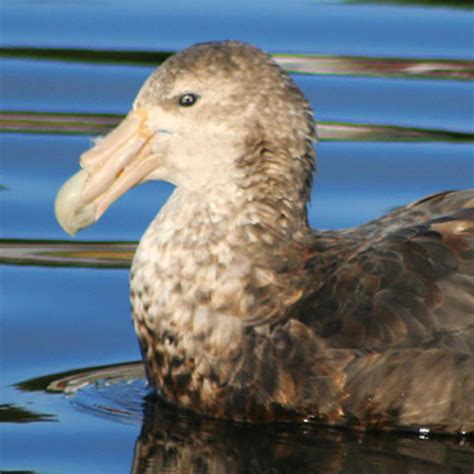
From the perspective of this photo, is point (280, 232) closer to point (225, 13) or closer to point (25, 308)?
point (25, 308)

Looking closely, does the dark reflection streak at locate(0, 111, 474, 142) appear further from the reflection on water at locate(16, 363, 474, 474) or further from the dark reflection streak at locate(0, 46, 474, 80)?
the reflection on water at locate(16, 363, 474, 474)

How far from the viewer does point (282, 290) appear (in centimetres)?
901

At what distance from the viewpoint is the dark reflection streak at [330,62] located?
537 inches

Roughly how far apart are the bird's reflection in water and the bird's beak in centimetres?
87

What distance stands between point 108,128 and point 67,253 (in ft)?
6.32

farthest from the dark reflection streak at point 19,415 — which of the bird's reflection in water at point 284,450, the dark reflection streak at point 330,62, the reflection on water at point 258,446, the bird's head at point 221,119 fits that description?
the dark reflection streak at point 330,62

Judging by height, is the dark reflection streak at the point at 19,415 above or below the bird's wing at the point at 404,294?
below

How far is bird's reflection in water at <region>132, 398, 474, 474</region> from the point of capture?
845 centimetres

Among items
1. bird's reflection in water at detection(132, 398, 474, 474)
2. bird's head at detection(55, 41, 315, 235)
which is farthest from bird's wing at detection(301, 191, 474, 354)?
bird's head at detection(55, 41, 315, 235)

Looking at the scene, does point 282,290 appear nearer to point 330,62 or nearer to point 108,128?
point 108,128

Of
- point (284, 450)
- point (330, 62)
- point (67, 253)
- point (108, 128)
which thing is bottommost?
point (284, 450)

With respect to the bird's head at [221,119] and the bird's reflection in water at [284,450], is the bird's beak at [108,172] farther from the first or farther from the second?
the bird's reflection in water at [284,450]

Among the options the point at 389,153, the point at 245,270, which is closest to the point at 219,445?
the point at 245,270

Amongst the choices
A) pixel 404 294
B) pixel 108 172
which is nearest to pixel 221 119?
pixel 108 172
